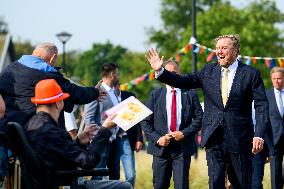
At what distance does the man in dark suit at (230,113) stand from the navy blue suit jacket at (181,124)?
1.77 metres

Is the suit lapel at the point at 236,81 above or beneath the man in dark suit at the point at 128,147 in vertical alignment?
above

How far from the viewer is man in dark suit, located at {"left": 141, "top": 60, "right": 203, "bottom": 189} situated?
11164 millimetres

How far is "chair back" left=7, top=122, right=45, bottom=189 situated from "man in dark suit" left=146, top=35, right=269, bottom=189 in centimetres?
254

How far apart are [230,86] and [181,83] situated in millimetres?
573

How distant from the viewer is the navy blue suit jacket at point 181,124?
11.2m

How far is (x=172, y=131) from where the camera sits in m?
11.4

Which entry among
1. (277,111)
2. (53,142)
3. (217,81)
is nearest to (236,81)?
(217,81)

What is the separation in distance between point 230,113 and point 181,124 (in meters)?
2.22

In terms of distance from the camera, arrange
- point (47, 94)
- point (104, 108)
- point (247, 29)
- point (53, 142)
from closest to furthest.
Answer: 1. point (53, 142)
2. point (47, 94)
3. point (104, 108)
4. point (247, 29)

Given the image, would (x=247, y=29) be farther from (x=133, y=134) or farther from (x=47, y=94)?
(x=47, y=94)

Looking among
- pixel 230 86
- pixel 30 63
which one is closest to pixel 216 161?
pixel 230 86

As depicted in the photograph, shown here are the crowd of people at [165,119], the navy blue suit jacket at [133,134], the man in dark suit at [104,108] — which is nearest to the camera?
the crowd of people at [165,119]

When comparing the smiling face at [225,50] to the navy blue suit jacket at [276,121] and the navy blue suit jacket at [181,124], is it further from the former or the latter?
the navy blue suit jacket at [276,121]

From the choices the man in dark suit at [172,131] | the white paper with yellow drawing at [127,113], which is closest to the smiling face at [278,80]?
the man in dark suit at [172,131]
